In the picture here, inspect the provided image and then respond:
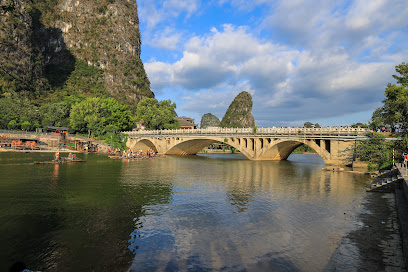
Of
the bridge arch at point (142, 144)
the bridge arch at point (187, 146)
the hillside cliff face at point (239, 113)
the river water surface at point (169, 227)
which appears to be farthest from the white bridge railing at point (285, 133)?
the hillside cliff face at point (239, 113)

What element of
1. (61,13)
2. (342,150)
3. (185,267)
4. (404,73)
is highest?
(61,13)

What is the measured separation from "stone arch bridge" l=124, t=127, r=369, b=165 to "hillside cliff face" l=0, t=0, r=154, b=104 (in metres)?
90.3

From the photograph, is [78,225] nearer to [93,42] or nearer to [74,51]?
[74,51]

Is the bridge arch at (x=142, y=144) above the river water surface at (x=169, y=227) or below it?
above

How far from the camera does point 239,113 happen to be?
639ft

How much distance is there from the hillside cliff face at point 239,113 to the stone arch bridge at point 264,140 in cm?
10095

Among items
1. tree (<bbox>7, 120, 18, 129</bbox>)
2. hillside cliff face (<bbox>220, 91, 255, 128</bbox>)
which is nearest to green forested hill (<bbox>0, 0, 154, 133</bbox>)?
tree (<bbox>7, 120, 18, 129</bbox>)

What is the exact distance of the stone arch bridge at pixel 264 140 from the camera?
162 feet

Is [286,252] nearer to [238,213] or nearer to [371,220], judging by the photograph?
[238,213]

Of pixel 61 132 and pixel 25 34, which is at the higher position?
A: pixel 25 34

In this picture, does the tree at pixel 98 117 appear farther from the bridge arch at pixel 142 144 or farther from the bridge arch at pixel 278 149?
the bridge arch at pixel 278 149

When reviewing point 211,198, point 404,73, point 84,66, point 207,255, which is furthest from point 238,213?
point 84,66

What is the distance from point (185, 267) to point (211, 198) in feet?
42.0

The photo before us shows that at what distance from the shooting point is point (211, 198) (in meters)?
23.7
